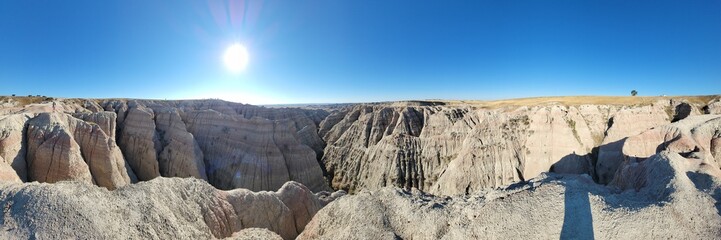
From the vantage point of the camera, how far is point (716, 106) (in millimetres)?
25641

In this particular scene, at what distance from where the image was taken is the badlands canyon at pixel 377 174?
864 cm

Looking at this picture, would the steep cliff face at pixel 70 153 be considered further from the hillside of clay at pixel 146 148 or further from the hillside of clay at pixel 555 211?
the hillside of clay at pixel 555 211

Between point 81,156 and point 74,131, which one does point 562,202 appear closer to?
point 81,156

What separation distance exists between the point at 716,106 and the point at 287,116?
43.6 meters

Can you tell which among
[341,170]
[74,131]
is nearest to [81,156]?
[74,131]

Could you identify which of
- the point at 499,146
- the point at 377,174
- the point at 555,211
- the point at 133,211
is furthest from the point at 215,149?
the point at 555,211

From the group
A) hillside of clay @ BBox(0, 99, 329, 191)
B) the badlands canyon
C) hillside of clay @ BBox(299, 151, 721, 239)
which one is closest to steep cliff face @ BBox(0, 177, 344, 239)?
the badlands canyon

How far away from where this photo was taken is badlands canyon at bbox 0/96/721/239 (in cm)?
864

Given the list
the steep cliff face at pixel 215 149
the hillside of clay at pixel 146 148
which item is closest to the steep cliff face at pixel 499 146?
the steep cliff face at pixel 215 149

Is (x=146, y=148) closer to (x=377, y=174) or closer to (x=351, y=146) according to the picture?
(x=377, y=174)

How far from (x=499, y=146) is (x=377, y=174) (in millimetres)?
11860

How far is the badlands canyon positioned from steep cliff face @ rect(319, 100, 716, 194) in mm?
113

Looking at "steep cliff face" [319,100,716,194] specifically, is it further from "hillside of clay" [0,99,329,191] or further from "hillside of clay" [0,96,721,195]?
"hillside of clay" [0,99,329,191]

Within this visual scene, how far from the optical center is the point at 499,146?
2716 cm
